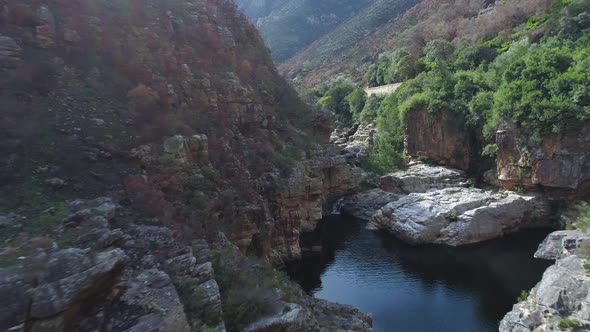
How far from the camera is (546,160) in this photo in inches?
1077

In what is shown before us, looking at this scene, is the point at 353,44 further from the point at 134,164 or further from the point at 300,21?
the point at 134,164

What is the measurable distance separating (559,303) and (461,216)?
13.7m

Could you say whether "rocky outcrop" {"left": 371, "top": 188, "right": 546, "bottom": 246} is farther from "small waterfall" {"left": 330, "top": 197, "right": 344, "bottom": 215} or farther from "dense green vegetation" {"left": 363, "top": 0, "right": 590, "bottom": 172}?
"small waterfall" {"left": 330, "top": 197, "right": 344, "bottom": 215}

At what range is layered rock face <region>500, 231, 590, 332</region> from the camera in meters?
13.1

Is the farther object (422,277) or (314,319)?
(422,277)

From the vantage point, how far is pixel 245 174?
18875mm

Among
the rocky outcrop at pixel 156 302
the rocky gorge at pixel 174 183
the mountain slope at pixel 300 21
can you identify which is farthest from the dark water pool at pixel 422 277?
the mountain slope at pixel 300 21

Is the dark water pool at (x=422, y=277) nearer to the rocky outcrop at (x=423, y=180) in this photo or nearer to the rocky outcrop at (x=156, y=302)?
the rocky outcrop at (x=423, y=180)

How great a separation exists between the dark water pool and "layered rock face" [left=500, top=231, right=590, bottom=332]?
2.24 m

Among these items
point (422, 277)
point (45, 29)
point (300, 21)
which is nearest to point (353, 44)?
point (300, 21)

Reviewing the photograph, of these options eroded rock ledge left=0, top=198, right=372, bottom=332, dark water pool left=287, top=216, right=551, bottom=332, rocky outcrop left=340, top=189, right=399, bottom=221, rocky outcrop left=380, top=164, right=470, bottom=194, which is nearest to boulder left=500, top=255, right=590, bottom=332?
dark water pool left=287, top=216, right=551, bottom=332

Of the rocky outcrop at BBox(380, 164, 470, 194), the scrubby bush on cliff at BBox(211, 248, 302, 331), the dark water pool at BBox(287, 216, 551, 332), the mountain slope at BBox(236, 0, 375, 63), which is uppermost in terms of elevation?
the mountain slope at BBox(236, 0, 375, 63)

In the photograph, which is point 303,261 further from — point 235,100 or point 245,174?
point 235,100

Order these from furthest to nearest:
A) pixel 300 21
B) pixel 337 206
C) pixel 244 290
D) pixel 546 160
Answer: pixel 300 21
pixel 337 206
pixel 546 160
pixel 244 290
